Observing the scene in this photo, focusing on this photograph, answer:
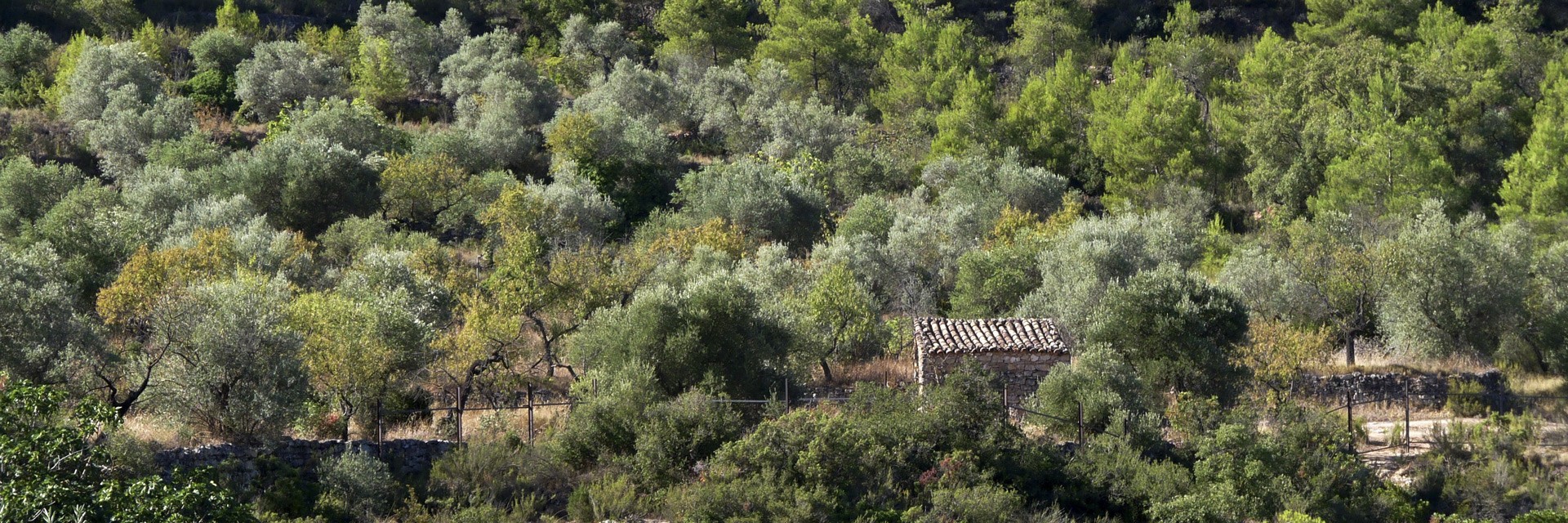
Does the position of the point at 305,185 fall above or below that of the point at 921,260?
above

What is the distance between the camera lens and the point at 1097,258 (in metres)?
39.8

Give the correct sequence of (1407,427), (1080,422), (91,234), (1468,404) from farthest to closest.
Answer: (91,234)
(1468,404)
(1407,427)
(1080,422)

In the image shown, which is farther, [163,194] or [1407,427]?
[163,194]

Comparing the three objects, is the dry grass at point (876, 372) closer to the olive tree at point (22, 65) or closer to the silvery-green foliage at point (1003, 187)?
the silvery-green foliage at point (1003, 187)

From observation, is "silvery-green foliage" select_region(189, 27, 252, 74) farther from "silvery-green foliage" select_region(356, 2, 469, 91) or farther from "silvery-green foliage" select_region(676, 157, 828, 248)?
"silvery-green foliage" select_region(676, 157, 828, 248)

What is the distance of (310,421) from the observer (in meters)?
27.6

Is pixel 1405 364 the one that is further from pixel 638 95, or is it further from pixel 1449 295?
pixel 638 95

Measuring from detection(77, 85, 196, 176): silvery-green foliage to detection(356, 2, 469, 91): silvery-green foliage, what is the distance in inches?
459

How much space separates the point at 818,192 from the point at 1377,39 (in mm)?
21796

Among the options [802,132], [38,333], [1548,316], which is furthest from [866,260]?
[38,333]

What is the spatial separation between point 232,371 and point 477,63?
3756cm

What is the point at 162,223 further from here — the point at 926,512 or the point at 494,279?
the point at 926,512

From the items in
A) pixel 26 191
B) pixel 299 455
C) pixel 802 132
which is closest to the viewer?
pixel 299 455

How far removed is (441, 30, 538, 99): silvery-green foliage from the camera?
62.0 metres
